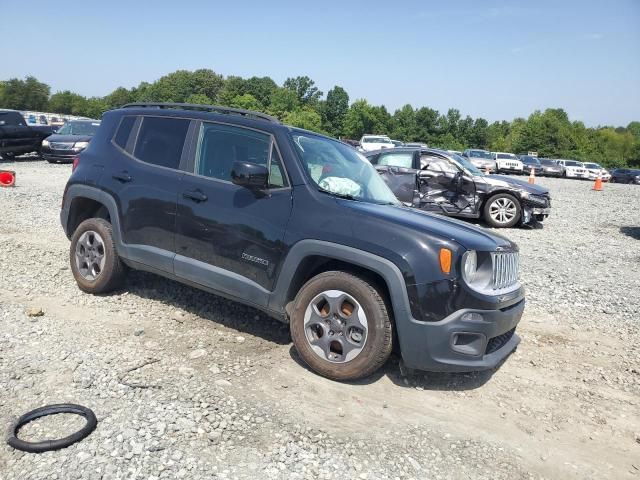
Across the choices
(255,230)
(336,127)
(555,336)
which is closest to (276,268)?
(255,230)

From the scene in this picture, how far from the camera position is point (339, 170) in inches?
176

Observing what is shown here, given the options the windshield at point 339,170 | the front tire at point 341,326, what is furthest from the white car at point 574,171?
the front tire at point 341,326

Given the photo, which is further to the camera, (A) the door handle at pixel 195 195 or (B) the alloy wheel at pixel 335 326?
(A) the door handle at pixel 195 195

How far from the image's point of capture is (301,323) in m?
3.82

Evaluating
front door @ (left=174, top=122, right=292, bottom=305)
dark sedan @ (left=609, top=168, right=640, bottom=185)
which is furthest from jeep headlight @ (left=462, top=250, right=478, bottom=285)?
dark sedan @ (left=609, top=168, right=640, bottom=185)

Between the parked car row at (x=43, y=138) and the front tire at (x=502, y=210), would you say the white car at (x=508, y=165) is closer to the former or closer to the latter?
the front tire at (x=502, y=210)

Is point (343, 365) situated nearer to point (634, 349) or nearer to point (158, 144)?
point (158, 144)

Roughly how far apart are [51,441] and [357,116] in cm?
9953

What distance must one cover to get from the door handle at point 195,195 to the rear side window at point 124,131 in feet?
3.64

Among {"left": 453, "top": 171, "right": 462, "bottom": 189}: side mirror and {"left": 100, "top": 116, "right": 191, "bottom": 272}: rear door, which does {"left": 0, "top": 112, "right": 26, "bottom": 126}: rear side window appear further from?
{"left": 100, "top": 116, "right": 191, "bottom": 272}: rear door

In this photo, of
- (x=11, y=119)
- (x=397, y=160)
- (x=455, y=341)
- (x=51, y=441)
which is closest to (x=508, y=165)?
(x=397, y=160)

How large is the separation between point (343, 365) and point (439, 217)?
1501 millimetres

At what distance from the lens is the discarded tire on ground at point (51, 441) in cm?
268

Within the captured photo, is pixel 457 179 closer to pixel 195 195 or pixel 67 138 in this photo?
pixel 195 195
